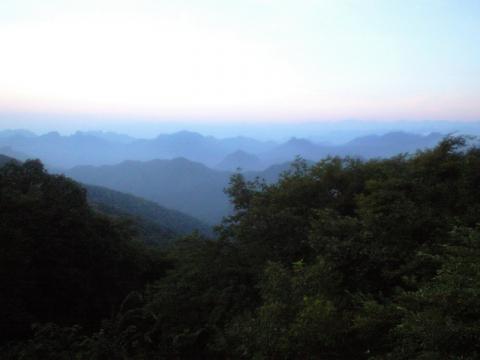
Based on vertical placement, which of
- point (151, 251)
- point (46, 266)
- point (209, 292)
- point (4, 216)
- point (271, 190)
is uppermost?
point (271, 190)

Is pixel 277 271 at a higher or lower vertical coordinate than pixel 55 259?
higher

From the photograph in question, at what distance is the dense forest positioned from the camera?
6.46m

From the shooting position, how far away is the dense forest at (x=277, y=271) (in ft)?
21.2

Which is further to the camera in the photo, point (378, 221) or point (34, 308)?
point (34, 308)

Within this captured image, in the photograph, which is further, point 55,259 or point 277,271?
point 55,259

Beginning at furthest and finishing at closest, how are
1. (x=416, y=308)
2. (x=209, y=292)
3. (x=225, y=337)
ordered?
(x=209, y=292)
(x=225, y=337)
(x=416, y=308)

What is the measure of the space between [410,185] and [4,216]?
17.6m

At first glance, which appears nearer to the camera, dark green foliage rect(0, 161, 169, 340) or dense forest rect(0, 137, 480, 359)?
dense forest rect(0, 137, 480, 359)

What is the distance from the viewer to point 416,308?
21.5 ft

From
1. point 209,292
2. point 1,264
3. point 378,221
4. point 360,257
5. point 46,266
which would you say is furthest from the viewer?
point 46,266

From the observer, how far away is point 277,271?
8.37 meters

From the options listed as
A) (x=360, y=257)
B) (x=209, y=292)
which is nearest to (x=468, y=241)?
(x=360, y=257)

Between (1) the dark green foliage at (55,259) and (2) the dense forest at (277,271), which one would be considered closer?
(2) the dense forest at (277,271)

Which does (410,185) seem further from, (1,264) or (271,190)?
(1,264)
